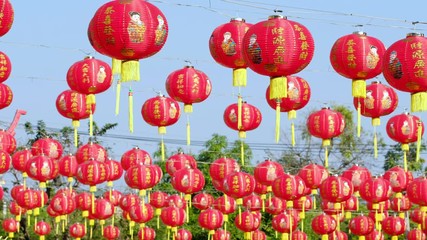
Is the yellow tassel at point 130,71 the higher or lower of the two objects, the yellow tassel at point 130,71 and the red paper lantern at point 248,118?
the higher

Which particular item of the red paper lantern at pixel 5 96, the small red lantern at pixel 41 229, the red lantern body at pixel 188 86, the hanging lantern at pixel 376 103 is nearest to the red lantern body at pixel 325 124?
the hanging lantern at pixel 376 103

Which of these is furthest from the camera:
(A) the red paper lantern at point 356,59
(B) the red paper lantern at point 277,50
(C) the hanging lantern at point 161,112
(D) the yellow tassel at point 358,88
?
(C) the hanging lantern at point 161,112

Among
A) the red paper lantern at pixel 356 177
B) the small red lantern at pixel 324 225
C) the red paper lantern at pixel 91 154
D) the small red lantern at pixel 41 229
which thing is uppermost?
the red paper lantern at pixel 91 154

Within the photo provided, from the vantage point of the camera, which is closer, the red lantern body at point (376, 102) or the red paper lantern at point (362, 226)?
the red lantern body at point (376, 102)

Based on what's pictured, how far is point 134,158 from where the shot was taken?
1938 centimetres

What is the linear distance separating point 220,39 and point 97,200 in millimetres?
10320

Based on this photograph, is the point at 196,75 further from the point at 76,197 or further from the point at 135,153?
the point at 76,197

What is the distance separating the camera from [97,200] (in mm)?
21844

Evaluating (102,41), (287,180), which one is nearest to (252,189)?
(287,180)

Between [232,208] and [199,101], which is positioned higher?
[199,101]

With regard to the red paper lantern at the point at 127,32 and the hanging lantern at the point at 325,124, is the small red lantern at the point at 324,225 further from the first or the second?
the red paper lantern at the point at 127,32

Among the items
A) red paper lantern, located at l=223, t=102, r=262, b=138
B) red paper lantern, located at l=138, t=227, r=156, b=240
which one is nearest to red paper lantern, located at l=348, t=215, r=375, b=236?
red paper lantern, located at l=138, t=227, r=156, b=240

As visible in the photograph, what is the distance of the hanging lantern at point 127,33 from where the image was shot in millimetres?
10336

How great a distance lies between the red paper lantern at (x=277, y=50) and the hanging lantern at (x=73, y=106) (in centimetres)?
492
